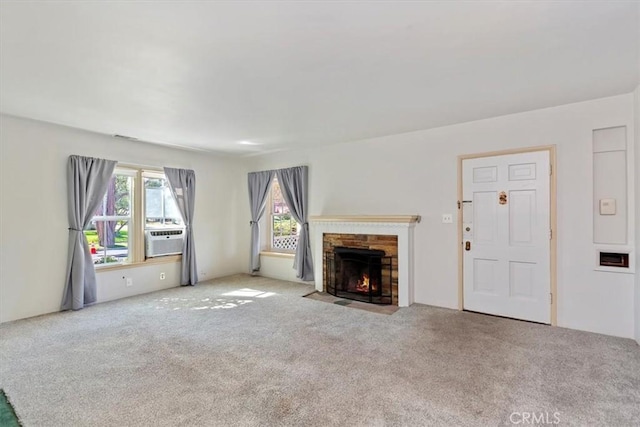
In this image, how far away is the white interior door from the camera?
347 centimetres

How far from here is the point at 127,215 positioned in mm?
4852

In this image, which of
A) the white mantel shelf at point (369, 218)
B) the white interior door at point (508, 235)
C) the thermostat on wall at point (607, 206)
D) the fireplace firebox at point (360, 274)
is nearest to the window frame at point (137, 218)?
the white mantel shelf at point (369, 218)

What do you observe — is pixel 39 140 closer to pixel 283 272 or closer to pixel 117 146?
pixel 117 146

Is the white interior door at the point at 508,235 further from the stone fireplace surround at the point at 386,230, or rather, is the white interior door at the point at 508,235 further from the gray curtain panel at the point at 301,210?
the gray curtain panel at the point at 301,210

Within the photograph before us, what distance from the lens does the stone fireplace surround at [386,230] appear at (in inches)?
165

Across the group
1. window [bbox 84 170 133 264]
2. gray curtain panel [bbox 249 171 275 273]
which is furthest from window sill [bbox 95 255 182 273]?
gray curtain panel [bbox 249 171 275 273]

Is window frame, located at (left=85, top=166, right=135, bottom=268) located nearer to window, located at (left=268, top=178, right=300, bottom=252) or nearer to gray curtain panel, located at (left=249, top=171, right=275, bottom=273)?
gray curtain panel, located at (left=249, top=171, right=275, bottom=273)

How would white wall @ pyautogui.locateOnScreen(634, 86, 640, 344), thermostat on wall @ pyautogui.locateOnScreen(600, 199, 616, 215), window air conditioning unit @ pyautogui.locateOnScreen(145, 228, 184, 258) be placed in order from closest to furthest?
1. white wall @ pyautogui.locateOnScreen(634, 86, 640, 344)
2. thermostat on wall @ pyautogui.locateOnScreen(600, 199, 616, 215)
3. window air conditioning unit @ pyautogui.locateOnScreen(145, 228, 184, 258)

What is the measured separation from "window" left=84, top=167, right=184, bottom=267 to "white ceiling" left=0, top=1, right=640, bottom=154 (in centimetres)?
126

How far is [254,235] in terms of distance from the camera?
20.1 feet

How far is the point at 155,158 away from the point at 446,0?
15.7 feet

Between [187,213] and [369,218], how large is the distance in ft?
10.4

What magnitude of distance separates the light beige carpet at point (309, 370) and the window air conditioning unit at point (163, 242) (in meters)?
1.39

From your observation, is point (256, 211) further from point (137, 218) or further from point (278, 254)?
point (137, 218)
